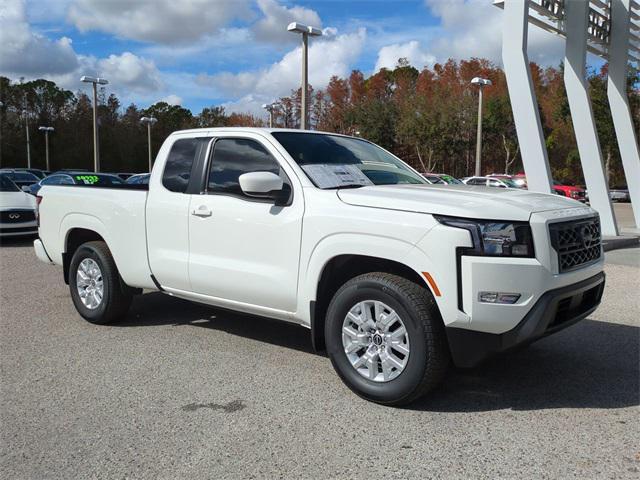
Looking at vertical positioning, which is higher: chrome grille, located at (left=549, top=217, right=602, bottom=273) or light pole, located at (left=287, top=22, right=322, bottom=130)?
light pole, located at (left=287, top=22, right=322, bottom=130)

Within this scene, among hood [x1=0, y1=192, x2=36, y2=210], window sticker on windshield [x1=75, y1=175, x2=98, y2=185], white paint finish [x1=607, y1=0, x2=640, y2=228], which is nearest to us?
hood [x1=0, y1=192, x2=36, y2=210]

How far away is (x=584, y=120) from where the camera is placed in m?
14.8

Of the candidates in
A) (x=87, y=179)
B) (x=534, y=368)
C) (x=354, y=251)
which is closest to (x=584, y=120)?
(x=534, y=368)

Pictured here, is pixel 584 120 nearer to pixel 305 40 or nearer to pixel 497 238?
pixel 305 40

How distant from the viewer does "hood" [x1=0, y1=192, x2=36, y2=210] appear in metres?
12.9

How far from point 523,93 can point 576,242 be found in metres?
9.78

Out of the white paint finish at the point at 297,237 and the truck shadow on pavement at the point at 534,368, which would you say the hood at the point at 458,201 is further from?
the truck shadow on pavement at the point at 534,368

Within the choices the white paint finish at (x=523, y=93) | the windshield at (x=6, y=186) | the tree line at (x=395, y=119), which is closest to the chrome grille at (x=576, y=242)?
the white paint finish at (x=523, y=93)

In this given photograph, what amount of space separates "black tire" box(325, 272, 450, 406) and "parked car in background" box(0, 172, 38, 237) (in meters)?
10.7

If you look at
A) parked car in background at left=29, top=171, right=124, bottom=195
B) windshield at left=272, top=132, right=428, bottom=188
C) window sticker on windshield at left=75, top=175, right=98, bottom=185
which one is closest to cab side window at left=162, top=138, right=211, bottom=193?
windshield at left=272, top=132, right=428, bottom=188

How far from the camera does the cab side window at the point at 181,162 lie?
17.3 feet

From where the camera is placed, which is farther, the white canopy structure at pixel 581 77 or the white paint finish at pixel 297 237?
the white canopy structure at pixel 581 77

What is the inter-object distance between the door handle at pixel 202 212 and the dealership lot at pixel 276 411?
1.19 meters

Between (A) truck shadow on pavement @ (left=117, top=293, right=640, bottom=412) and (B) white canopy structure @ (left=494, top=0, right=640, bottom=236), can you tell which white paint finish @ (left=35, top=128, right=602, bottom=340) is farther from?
(B) white canopy structure @ (left=494, top=0, right=640, bottom=236)
